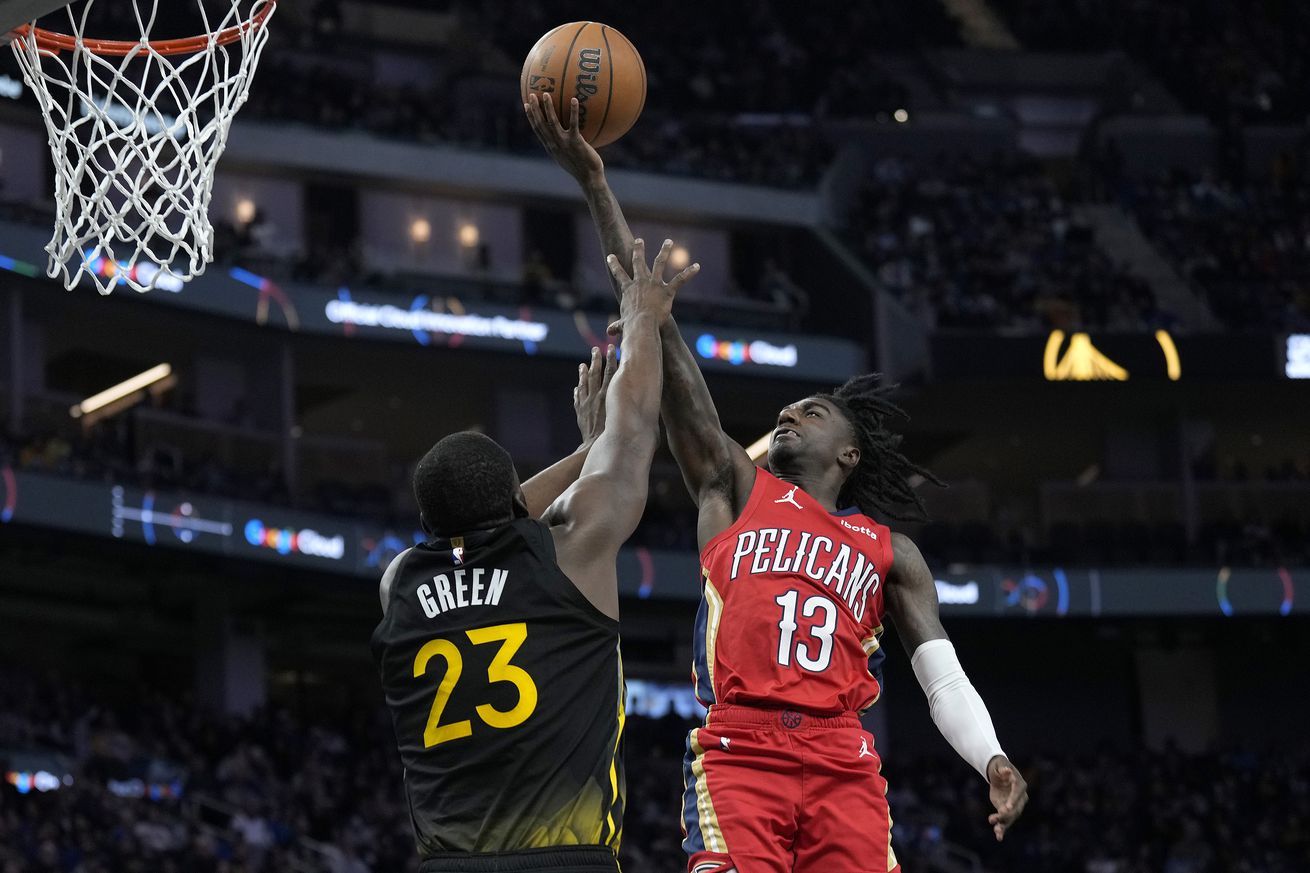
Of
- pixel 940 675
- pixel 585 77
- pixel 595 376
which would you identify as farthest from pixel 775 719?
pixel 585 77

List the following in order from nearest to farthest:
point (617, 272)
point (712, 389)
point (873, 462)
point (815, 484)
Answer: point (617, 272) < point (815, 484) < point (873, 462) < point (712, 389)

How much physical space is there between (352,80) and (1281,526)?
1443 cm

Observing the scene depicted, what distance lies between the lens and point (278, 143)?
25750 millimetres

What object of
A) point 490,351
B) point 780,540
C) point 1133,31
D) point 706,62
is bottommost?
point 780,540

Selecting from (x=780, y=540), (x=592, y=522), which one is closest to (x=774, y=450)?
(x=780, y=540)

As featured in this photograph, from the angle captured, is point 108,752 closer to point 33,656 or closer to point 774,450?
point 33,656

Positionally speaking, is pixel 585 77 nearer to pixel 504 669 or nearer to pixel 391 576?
pixel 391 576

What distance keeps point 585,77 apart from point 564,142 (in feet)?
1.79

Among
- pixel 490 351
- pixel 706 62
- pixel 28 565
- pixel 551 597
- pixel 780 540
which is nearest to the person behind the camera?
pixel 551 597

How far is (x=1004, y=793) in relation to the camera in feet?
15.5

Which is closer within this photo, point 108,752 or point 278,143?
point 108,752

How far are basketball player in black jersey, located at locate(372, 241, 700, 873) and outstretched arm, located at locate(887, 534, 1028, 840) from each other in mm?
1194

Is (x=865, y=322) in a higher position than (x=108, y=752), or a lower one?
higher

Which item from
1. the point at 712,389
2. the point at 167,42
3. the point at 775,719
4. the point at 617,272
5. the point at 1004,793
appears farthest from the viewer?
the point at 712,389
